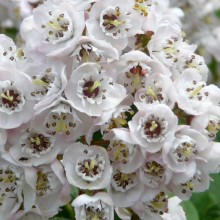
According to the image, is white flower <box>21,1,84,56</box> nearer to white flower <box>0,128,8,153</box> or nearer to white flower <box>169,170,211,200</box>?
white flower <box>0,128,8,153</box>

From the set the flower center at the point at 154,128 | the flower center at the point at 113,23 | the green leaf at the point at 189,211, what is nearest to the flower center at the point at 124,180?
the flower center at the point at 154,128

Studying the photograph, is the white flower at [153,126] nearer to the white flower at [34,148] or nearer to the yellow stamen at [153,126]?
the yellow stamen at [153,126]

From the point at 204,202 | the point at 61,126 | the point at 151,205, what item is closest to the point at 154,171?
the point at 151,205

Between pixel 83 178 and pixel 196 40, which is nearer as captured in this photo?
pixel 83 178

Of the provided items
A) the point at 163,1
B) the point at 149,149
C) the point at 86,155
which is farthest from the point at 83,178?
the point at 163,1

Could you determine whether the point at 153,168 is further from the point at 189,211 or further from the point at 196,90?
the point at 189,211

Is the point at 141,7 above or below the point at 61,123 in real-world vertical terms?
above

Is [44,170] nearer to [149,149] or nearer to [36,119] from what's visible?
[36,119]

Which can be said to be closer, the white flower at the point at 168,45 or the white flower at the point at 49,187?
the white flower at the point at 49,187
